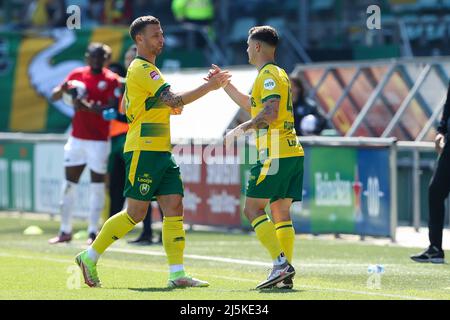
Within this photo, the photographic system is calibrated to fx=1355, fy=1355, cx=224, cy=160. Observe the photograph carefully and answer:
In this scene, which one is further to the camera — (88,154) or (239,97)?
(88,154)

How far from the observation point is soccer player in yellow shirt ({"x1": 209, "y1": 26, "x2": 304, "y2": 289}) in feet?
34.1

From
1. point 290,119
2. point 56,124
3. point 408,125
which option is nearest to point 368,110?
point 408,125

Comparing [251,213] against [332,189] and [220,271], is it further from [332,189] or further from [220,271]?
[332,189]

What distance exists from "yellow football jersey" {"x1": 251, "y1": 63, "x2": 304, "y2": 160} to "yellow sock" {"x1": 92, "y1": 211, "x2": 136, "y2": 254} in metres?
1.18

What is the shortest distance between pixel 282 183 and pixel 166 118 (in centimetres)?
107

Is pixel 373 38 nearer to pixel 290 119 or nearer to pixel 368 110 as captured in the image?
pixel 368 110

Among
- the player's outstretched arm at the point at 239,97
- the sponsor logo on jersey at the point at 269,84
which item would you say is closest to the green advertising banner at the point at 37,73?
the player's outstretched arm at the point at 239,97

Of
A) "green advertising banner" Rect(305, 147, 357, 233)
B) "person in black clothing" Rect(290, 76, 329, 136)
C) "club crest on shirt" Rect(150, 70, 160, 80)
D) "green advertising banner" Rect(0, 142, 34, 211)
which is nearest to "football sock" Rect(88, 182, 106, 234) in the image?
"green advertising banner" Rect(305, 147, 357, 233)

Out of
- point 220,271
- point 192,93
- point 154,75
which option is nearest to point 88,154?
point 220,271

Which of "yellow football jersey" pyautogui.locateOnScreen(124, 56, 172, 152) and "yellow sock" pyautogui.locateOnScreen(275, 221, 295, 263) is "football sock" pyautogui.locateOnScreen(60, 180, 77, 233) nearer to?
"yellow football jersey" pyautogui.locateOnScreen(124, 56, 172, 152)

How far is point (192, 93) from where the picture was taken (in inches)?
414

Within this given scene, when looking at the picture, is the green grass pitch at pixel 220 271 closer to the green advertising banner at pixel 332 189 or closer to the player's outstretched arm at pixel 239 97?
the green advertising banner at pixel 332 189

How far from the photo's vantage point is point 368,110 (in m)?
19.7

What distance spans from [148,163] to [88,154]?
5057 mm
